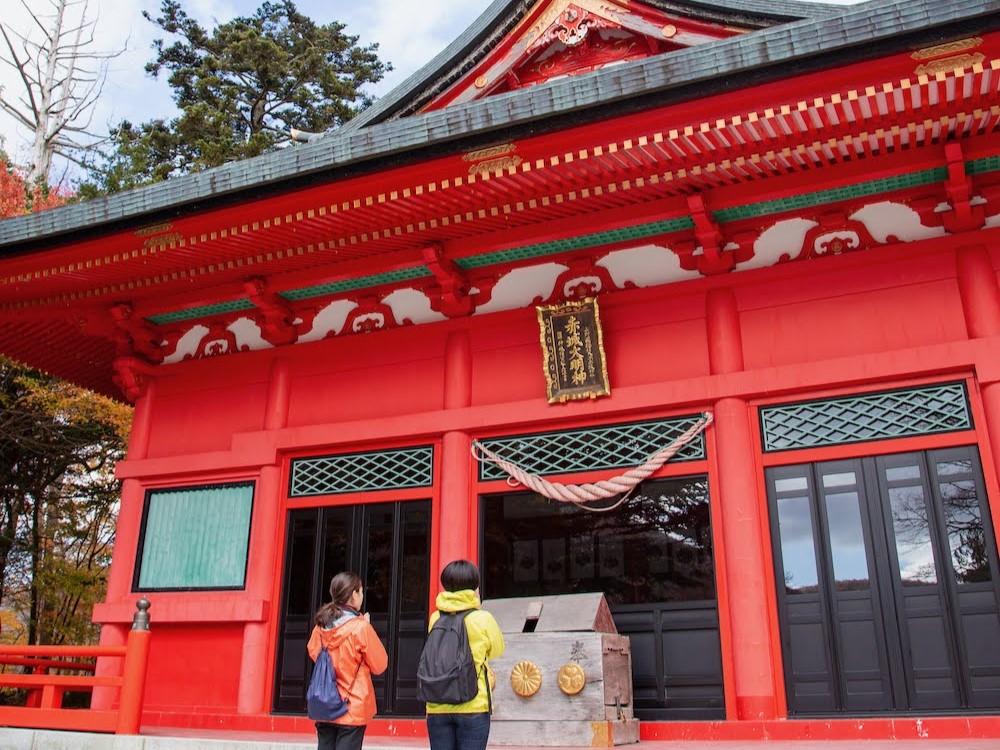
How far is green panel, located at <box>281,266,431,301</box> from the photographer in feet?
26.0

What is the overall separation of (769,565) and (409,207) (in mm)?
3976

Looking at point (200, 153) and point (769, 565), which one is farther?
point (200, 153)

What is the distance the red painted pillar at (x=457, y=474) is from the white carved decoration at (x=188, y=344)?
3.01 m

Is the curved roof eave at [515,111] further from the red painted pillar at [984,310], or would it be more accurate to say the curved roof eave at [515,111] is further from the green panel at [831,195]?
the red painted pillar at [984,310]

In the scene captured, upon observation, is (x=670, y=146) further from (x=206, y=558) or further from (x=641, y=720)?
(x=206, y=558)

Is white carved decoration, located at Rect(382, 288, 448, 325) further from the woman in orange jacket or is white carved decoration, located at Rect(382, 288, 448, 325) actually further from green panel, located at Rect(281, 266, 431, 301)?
the woman in orange jacket

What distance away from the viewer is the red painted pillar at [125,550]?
27.0 ft

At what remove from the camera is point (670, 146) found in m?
5.91

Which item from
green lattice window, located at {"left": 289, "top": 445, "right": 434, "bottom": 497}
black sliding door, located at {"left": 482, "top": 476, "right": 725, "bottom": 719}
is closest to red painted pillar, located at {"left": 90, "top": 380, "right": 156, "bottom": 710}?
green lattice window, located at {"left": 289, "top": 445, "right": 434, "bottom": 497}

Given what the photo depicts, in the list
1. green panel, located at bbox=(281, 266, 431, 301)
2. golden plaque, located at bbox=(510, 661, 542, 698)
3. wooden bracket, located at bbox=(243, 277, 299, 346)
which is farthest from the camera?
wooden bracket, located at bbox=(243, 277, 299, 346)

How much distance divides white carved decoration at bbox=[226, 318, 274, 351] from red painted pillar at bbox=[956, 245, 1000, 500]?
254 inches

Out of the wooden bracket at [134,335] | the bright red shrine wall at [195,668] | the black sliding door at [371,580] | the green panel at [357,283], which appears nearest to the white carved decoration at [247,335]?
the green panel at [357,283]

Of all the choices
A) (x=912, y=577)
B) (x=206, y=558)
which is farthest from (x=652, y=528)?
(x=206, y=558)

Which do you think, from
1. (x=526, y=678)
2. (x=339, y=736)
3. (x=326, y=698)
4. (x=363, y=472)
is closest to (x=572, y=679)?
(x=526, y=678)
